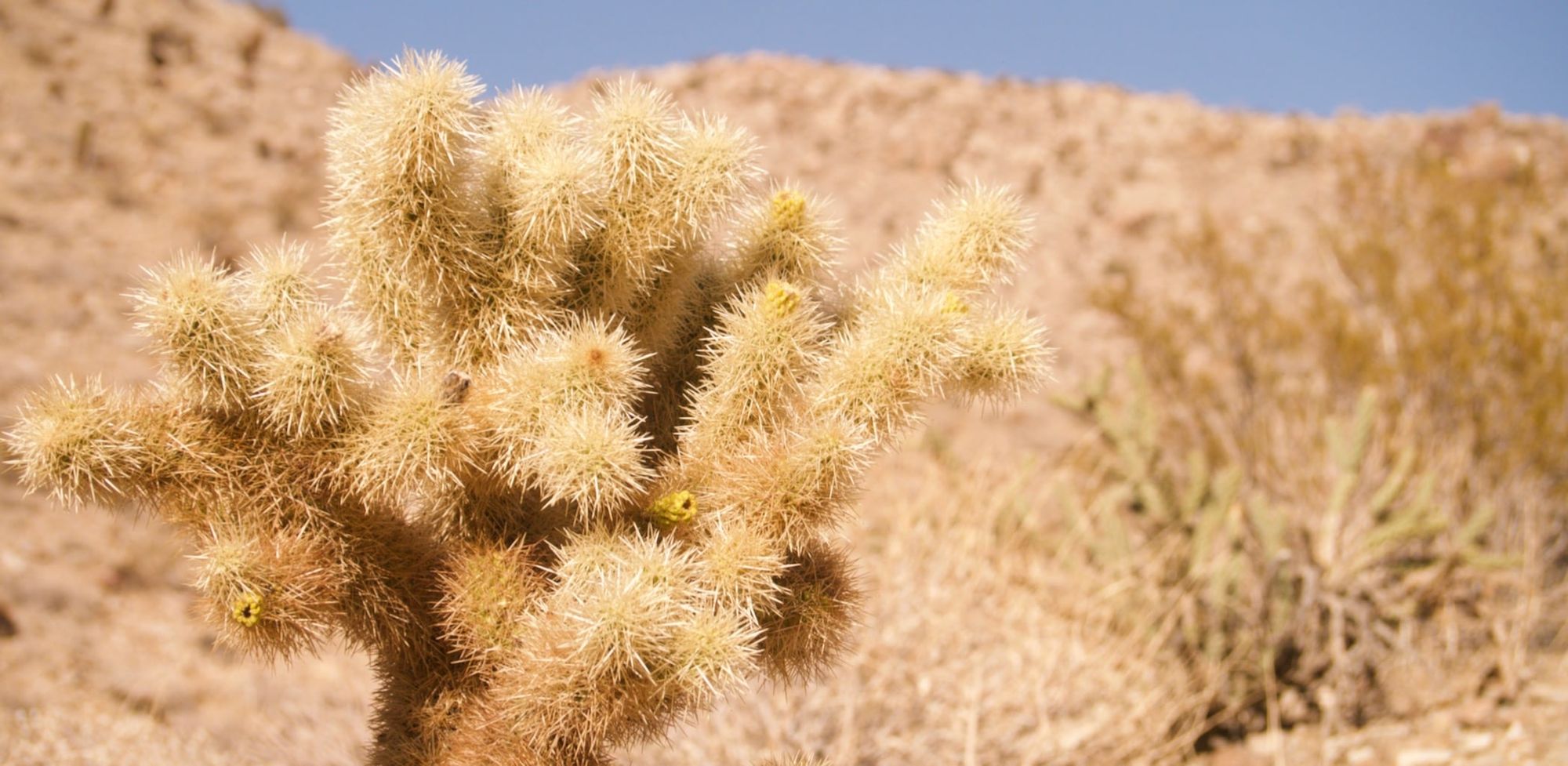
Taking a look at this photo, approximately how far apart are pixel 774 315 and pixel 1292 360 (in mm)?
7773

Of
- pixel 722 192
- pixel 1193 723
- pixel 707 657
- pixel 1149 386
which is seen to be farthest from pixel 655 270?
pixel 1149 386

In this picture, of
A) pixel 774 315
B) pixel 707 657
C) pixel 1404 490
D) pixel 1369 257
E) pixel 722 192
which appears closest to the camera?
pixel 707 657

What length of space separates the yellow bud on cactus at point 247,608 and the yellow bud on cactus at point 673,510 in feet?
2.17

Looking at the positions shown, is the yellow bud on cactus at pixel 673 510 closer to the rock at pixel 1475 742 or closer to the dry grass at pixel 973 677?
the dry grass at pixel 973 677

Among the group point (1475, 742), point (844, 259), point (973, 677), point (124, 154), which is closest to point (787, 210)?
point (973, 677)

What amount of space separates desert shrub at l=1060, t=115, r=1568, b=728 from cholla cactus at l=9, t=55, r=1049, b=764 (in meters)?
3.20

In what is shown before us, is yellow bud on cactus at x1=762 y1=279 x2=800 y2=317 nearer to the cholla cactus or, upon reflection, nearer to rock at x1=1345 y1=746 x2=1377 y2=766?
the cholla cactus

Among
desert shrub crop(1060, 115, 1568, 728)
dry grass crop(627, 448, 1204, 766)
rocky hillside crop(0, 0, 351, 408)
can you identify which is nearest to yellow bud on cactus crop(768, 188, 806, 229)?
dry grass crop(627, 448, 1204, 766)

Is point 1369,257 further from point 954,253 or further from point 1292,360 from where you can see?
point 954,253

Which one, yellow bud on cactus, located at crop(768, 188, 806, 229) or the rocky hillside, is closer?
yellow bud on cactus, located at crop(768, 188, 806, 229)

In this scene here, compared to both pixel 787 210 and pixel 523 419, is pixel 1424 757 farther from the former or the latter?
Result: pixel 523 419

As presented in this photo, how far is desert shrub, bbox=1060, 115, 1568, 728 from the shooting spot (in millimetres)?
5145

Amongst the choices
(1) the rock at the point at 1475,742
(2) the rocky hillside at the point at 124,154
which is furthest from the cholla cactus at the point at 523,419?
(2) the rocky hillside at the point at 124,154

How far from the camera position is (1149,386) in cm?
890
